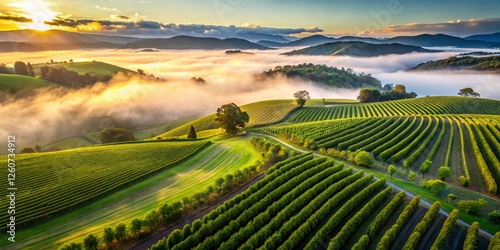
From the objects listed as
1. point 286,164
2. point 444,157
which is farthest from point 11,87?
point 444,157

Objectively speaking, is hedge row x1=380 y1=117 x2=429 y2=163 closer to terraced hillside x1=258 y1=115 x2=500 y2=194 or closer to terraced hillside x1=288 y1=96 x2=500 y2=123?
terraced hillside x1=258 y1=115 x2=500 y2=194

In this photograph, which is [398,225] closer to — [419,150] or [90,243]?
[90,243]

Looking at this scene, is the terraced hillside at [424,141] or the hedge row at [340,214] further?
the terraced hillside at [424,141]

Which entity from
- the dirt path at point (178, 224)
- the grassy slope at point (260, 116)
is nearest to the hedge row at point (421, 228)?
the dirt path at point (178, 224)

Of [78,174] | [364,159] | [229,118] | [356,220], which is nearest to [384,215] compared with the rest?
[356,220]

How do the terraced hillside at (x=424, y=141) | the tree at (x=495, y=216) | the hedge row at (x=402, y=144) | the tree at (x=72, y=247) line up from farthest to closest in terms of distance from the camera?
the hedge row at (x=402, y=144) < the terraced hillside at (x=424, y=141) < the tree at (x=495, y=216) < the tree at (x=72, y=247)

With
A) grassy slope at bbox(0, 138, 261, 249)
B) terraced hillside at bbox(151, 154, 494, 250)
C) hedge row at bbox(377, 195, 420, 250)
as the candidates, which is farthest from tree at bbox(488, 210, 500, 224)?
grassy slope at bbox(0, 138, 261, 249)

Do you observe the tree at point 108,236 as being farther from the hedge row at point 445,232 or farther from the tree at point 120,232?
the hedge row at point 445,232

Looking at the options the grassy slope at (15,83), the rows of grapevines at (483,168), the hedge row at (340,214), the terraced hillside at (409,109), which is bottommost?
the terraced hillside at (409,109)
